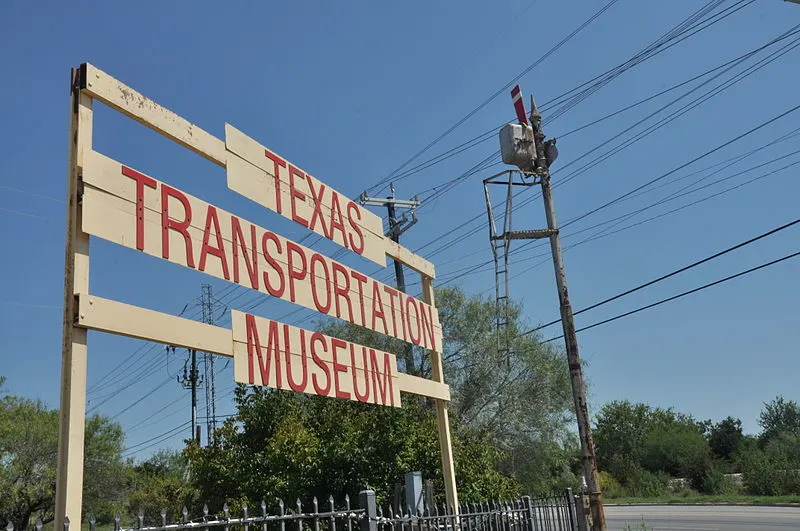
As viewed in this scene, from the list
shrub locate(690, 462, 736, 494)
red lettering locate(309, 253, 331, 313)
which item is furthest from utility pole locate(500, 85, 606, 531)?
shrub locate(690, 462, 736, 494)

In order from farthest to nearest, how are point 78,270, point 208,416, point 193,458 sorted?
1. point 208,416
2. point 193,458
3. point 78,270

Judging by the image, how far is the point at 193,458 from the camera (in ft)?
51.5

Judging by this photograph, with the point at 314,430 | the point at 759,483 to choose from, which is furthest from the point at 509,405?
the point at 759,483

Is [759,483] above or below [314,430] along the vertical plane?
below

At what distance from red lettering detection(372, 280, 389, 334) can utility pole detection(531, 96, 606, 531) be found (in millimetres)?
5061

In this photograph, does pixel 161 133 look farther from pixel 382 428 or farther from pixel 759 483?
pixel 759 483

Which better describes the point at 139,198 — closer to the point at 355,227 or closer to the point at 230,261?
the point at 230,261

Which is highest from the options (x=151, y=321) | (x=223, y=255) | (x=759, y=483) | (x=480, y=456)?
(x=223, y=255)

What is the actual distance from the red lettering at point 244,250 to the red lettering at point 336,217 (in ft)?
4.73

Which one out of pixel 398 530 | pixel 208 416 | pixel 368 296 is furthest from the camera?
pixel 208 416

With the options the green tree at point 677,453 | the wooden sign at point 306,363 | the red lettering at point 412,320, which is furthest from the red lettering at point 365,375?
the green tree at point 677,453

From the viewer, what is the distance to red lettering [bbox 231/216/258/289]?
18.2 feet

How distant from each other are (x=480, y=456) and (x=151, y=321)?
9.92 meters

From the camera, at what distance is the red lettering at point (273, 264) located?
231 inches
